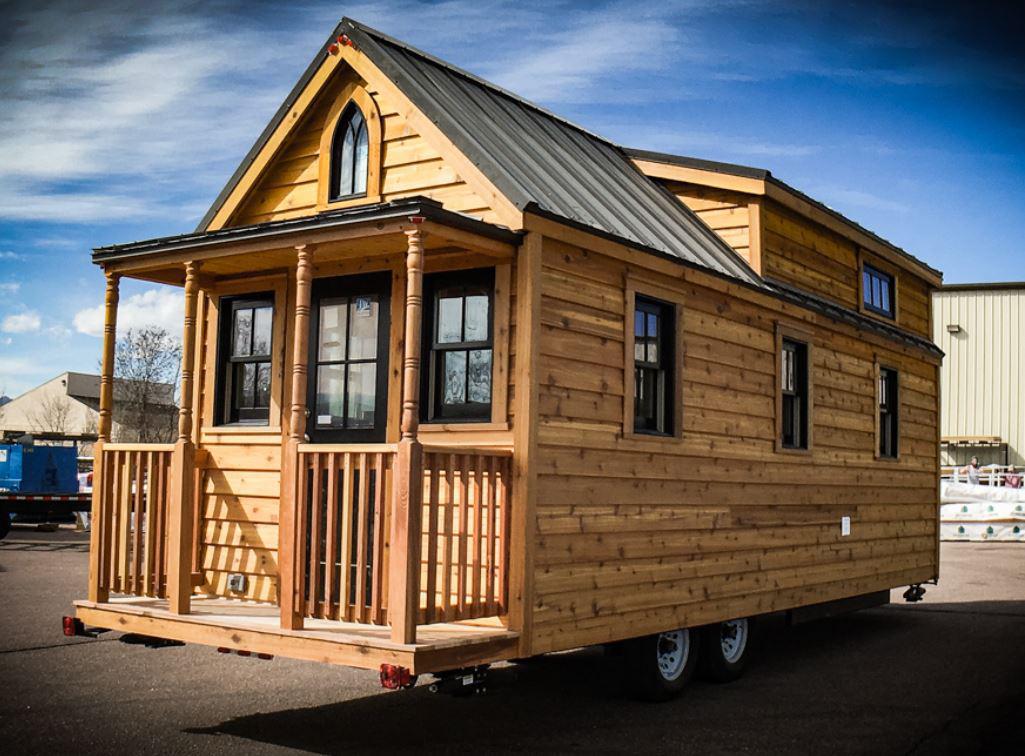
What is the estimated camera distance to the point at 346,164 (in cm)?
979

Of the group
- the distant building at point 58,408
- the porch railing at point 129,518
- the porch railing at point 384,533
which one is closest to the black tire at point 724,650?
the porch railing at point 384,533

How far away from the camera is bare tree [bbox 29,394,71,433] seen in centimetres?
6725

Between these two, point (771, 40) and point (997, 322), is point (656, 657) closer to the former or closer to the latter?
point (771, 40)

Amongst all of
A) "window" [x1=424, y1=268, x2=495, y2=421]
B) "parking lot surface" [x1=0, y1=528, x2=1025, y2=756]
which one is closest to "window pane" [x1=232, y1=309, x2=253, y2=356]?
"window" [x1=424, y1=268, x2=495, y2=421]

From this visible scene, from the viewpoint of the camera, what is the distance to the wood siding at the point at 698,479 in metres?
8.20

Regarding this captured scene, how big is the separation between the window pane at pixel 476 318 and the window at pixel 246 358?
7.14 feet

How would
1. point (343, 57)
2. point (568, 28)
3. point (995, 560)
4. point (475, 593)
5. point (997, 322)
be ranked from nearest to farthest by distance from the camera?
point (475, 593)
point (343, 57)
point (568, 28)
point (995, 560)
point (997, 322)

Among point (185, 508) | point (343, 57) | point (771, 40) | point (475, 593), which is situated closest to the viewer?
point (475, 593)

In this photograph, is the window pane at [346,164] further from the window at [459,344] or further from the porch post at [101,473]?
the porch post at [101,473]

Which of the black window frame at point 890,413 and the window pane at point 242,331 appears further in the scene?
the black window frame at point 890,413

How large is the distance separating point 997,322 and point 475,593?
41.4 m

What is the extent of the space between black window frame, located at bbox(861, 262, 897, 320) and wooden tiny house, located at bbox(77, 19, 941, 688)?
9.97 ft

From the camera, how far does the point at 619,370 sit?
29.4 feet

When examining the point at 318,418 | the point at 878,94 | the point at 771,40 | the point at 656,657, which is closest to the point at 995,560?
Result: the point at 878,94
